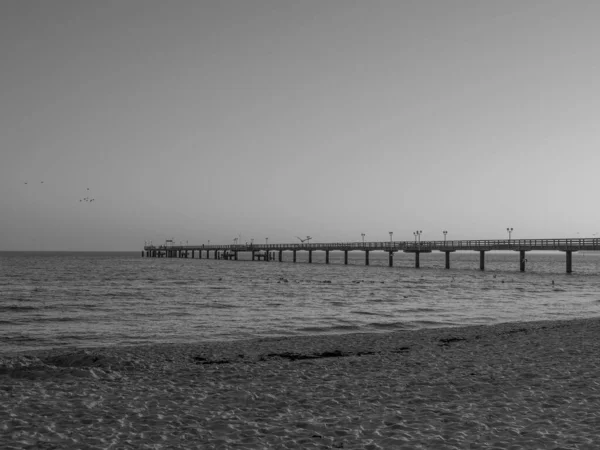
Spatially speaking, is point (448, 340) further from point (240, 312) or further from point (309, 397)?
point (240, 312)

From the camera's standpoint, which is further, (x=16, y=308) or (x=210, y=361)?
(x=16, y=308)

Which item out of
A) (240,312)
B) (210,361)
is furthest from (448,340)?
(240,312)

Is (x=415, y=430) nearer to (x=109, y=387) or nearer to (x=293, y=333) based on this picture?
(x=109, y=387)

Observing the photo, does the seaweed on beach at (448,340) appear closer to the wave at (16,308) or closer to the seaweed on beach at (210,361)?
the seaweed on beach at (210,361)

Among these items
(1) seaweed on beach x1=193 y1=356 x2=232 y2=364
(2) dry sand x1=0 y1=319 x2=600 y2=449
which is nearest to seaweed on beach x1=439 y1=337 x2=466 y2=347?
(2) dry sand x1=0 y1=319 x2=600 y2=449

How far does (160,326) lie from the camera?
18.7 meters

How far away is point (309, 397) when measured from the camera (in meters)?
8.34

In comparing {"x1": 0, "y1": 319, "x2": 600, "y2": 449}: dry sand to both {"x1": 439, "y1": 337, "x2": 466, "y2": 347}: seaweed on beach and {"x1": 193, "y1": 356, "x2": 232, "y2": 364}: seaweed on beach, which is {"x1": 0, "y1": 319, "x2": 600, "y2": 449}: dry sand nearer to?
{"x1": 193, "y1": 356, "x2": 232, "y2": 364}: seaweed on beach

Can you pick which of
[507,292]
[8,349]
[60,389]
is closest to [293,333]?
[8,349]

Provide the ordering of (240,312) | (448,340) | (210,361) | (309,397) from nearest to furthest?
(309,397), (210,361), (448,340), (240,312)

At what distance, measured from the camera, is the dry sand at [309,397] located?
6.43 m

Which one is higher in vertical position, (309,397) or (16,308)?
(309,397)

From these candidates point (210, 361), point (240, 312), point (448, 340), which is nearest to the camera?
point (210, 361)

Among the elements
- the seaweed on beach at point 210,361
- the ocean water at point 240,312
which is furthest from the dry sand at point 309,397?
the ocean water at point 240,312
